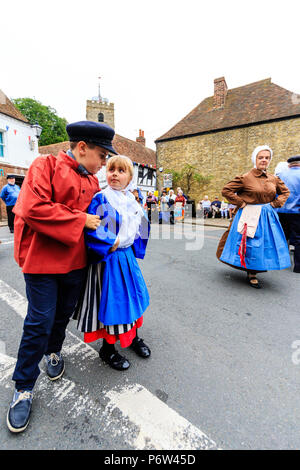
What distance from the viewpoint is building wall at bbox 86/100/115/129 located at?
1471 inches

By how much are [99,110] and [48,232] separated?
4220 cm

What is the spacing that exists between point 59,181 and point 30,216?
0.25m

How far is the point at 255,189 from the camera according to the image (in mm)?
3303

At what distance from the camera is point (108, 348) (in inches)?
71.9

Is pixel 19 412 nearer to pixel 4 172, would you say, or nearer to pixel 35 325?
pixel 35 325

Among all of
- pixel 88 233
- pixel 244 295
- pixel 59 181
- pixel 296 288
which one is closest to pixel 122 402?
pixel 88 233

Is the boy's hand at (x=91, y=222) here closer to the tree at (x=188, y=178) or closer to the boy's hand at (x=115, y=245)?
the boy's hand at (x=115, y=245)

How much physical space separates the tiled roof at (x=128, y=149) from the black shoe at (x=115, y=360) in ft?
83.9

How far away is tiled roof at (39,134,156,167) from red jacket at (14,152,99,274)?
83.7 ft

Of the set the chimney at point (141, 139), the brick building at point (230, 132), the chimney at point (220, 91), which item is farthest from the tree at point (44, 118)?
the chimney at point (220, 91)

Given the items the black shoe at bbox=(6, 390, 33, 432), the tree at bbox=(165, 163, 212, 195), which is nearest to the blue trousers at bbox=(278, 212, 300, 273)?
the black shoe at bbox=(6, 390, 33, 432)

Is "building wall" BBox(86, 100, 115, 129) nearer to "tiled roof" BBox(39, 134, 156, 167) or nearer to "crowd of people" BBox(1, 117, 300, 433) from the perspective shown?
"tiled roof" BBox(39, 134, 156, 167)

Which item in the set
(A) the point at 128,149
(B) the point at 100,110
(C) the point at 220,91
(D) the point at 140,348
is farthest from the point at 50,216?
(B) the point at 100,110
